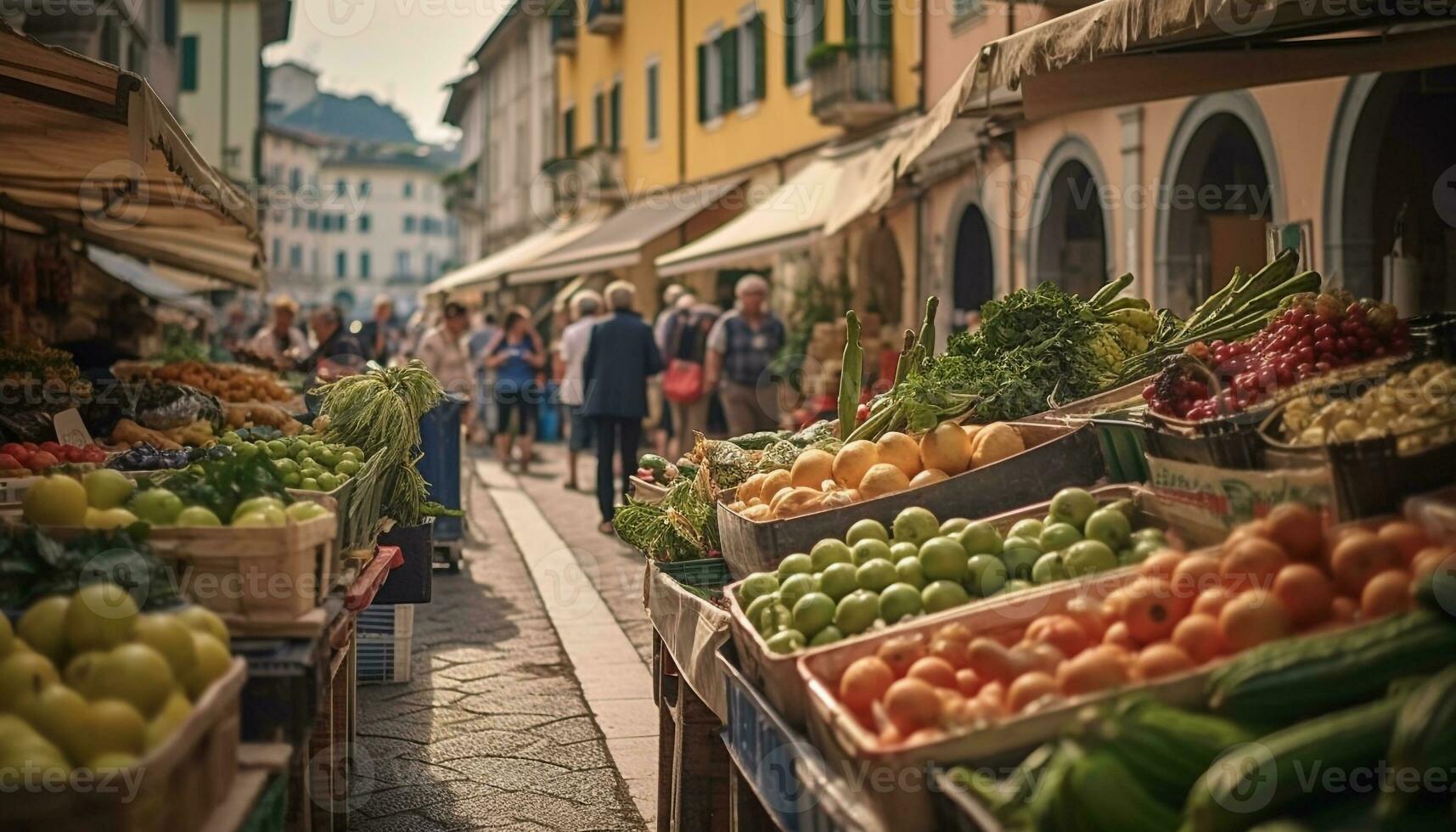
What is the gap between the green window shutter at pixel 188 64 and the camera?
4241 centimetres

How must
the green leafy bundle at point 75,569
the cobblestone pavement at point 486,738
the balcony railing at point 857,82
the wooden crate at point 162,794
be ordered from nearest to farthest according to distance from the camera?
the wooden crate at point 162,794, the green leafy bundle at point 75,569, the cobblestone pavement at point 486,738, the balcony railing at point 857,82

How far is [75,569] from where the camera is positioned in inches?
127

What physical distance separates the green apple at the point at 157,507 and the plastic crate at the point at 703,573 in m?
1.86

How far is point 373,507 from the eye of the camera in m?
5.33

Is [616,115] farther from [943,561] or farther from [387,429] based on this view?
[943,561]

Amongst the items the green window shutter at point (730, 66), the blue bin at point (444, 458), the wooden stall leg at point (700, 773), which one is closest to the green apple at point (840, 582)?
the wooden stall leg at point (700, 773)

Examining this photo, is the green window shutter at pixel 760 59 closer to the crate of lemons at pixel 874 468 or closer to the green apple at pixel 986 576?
the crate of lemons at pixel 874 468

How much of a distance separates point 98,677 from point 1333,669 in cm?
210

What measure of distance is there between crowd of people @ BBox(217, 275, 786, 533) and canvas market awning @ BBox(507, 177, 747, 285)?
204 cm

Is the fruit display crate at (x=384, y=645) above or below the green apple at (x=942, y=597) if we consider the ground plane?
below

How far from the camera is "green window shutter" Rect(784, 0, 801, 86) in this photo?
21.0 metres

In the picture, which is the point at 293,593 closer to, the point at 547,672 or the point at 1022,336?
the point at 1022,336

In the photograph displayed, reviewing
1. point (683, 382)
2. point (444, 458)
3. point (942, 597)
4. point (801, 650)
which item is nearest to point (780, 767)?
point (801, 650)

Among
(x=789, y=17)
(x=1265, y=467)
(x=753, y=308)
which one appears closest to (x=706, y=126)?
(x=789, y=17)
